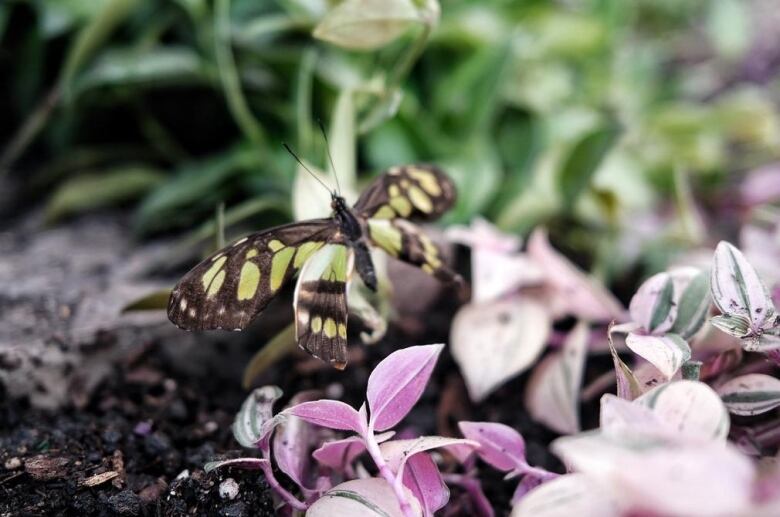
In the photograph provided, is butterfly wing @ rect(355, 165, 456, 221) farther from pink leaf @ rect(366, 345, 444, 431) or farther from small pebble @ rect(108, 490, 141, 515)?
small pebble @ rect(108, 490, 141, 515)

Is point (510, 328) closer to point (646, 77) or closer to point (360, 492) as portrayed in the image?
point (360, 492)

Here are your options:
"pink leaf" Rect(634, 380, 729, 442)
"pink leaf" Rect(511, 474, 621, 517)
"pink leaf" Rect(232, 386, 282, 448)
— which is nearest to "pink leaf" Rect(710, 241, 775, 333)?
"pink leaf" Rect(634, 380, 729, 442)

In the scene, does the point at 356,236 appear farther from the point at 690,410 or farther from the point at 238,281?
the point at 690,410

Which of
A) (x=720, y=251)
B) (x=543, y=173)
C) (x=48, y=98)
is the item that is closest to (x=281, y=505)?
(x=720, y=251)

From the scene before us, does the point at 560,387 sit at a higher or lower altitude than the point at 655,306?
lower

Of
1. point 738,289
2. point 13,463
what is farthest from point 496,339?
point 13,463
